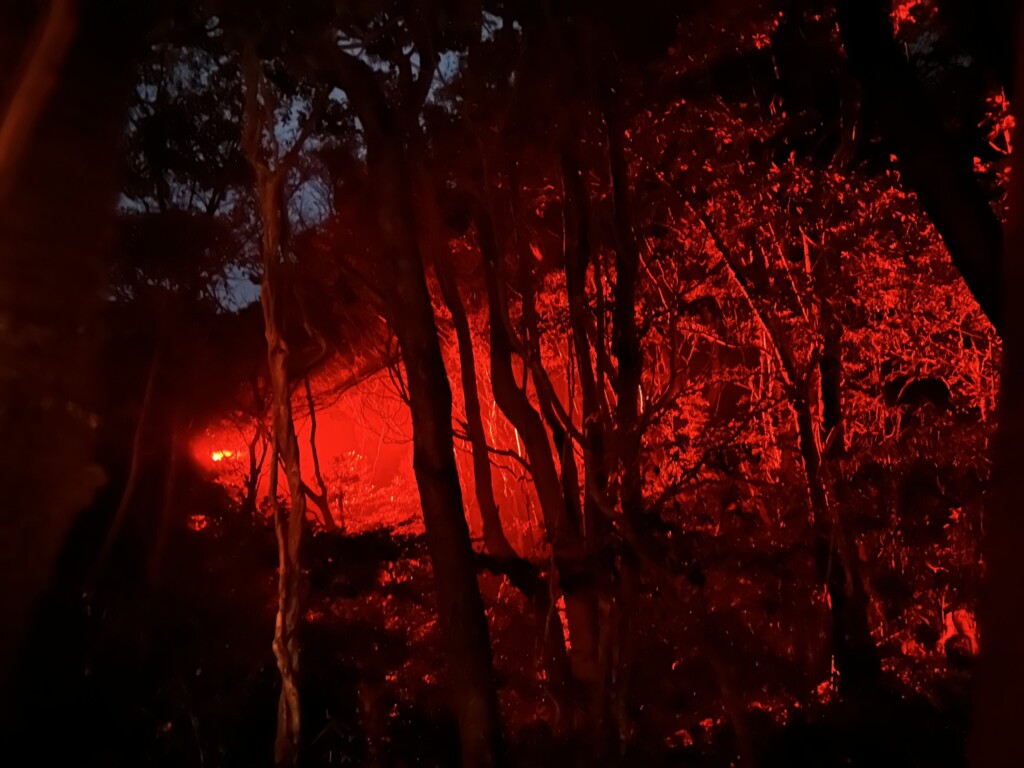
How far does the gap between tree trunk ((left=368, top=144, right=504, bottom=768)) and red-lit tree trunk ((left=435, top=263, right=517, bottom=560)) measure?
334cm

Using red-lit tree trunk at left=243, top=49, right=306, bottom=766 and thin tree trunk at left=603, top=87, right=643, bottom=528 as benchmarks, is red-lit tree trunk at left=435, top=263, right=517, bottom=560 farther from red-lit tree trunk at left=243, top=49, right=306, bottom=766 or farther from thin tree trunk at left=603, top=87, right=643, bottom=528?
red-lit tree trunk at left=243, top=49, right=306, bottom=766

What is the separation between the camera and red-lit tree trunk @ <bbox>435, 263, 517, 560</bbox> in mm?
9234

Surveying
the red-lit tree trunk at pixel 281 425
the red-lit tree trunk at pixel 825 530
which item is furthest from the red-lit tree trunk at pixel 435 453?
the red-lit tree trunk at pixel 825 530

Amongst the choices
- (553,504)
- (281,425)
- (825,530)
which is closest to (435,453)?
(281,425)

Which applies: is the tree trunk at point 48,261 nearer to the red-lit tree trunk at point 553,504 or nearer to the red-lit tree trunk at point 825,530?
the red-lit tree trunk at point 553,504

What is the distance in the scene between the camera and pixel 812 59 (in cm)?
608

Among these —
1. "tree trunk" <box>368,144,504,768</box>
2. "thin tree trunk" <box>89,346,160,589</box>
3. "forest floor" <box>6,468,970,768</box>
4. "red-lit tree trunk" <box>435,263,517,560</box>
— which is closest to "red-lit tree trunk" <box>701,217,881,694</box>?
"forest floor" <box>6,468,970,768</box>

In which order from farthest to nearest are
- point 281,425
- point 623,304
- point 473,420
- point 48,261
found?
point 473,420, point 623,304, point 281,425, point 48,261

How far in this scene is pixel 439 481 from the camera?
5383mm

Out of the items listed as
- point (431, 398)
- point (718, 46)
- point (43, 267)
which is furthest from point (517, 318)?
point (43, 267)

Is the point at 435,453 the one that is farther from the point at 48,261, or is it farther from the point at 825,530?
the point at 825,530

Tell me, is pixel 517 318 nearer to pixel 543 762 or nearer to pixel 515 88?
pixel 515 88

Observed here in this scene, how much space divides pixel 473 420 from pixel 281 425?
5214 millimetres

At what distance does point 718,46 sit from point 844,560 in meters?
4.79
